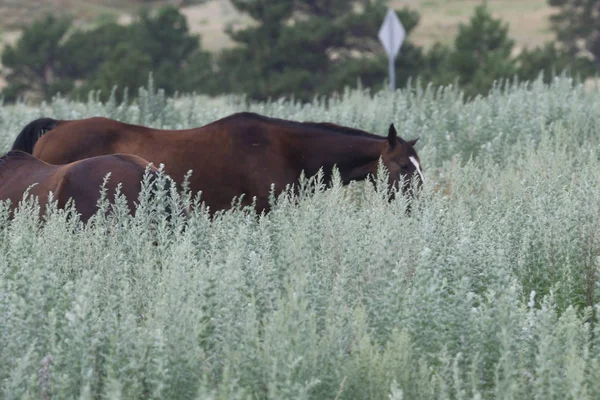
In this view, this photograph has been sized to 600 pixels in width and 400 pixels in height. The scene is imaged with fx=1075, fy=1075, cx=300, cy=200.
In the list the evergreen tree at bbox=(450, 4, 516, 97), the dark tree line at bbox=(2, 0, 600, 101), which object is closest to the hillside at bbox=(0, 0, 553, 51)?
the dark tree line at bbox=(2, 0, 600, 101)

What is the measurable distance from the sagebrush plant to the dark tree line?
1975 centimetres

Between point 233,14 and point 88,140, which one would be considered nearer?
point 88,140

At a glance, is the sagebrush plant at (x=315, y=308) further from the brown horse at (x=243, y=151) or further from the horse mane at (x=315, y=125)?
the horse mane at (x=315, y=125)

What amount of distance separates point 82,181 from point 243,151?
1967 mm

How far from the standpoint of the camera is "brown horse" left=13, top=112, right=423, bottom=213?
28.8 feet

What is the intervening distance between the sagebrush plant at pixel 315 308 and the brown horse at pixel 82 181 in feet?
1.80

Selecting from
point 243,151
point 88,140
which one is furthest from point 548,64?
point 88,140

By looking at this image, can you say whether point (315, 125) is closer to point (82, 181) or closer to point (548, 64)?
point (82, 181)

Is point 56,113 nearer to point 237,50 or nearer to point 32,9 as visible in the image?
point 237,50

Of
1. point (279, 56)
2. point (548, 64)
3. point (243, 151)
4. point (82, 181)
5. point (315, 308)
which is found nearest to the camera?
point (315, 308)

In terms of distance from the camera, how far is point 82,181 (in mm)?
7172

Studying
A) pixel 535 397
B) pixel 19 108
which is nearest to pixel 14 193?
pixel 535 397

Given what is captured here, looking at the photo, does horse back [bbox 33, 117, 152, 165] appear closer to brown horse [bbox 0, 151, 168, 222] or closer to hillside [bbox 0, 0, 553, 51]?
brown horse [bbox 0, 151, 168, 222]

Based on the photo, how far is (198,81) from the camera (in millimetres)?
35344
